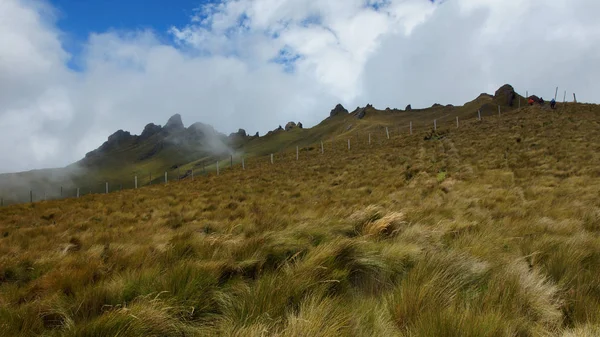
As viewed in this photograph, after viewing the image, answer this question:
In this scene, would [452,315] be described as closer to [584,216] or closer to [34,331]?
[34,331]

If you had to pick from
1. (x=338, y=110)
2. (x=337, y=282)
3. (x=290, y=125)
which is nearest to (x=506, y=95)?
(x=337, y=282)

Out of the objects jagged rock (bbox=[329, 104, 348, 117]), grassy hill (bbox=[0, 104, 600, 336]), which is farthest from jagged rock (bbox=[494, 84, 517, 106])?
jagged rock (bbox=[329, 104, 348, 117])

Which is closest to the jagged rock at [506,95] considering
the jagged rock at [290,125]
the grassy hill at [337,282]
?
the grassy hill at [337,282]

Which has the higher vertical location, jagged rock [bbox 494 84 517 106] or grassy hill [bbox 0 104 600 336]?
jagged rock [bbox 494 84 517 106]

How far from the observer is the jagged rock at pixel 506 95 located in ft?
256

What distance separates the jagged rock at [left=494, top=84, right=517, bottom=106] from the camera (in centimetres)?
7801

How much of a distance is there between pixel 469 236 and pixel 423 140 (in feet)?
92.1

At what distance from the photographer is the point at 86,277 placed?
320 cm

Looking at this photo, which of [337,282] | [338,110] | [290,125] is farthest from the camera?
[290,125]

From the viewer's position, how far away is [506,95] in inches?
3147

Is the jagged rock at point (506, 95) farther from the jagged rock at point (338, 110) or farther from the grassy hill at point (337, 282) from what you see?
the jagged rock at point (338, 110)

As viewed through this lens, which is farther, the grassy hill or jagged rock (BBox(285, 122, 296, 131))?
jagged rock (BBox(285, 122, 296, 131))

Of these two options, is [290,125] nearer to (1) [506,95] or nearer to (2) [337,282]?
(1) [506,95]

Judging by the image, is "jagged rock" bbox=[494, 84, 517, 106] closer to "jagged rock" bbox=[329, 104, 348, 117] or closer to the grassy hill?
the grassy hill
